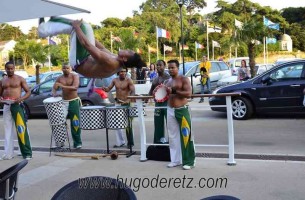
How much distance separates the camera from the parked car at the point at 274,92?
11.9 meters

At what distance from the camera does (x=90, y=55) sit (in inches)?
106

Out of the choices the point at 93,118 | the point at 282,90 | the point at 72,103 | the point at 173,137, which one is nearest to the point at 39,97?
the point at 72,103

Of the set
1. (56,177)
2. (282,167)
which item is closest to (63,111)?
(56,177)

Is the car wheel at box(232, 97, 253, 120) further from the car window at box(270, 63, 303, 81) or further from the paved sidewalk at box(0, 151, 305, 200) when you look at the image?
the paved sidewalk at box(0, 151, 305, 200)

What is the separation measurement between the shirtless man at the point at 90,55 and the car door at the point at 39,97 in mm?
12592

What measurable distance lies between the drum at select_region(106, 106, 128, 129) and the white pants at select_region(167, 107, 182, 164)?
4.11ft

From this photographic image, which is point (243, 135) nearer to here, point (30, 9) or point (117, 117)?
point (117, 117)

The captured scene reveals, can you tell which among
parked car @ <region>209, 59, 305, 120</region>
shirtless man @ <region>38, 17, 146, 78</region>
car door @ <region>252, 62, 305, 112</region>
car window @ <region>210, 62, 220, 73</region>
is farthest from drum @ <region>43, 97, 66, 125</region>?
car window @ <region>210, 62, 220, 73</region>

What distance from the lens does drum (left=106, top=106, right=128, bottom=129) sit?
820cm

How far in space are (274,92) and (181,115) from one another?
5.81 metres

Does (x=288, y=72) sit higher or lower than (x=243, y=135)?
higher

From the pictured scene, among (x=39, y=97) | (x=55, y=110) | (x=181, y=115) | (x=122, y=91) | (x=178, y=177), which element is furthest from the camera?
(x=39, y=97)

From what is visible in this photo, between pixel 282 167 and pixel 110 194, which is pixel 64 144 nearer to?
pixel 282 167

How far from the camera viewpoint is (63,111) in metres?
9.23
